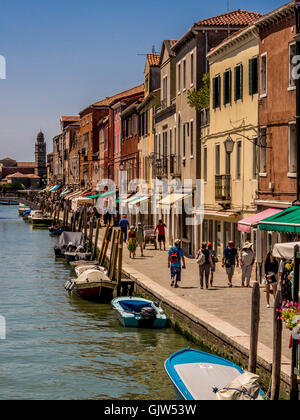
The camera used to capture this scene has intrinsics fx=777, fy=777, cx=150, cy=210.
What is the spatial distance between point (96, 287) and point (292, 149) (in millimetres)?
8232

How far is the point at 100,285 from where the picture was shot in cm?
2603

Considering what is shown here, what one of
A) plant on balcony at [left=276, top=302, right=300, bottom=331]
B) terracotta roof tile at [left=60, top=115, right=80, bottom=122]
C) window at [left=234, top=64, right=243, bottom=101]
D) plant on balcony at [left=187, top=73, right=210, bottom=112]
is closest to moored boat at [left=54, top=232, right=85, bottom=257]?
plant on balcony at [left=187, top=73, right=210, bottom=112]

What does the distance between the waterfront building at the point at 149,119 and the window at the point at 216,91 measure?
14282 millimetres

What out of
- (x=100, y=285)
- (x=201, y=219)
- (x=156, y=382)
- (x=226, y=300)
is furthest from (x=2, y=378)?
(x=201, y=219)

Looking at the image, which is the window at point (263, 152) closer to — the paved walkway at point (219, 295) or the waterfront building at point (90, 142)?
the paved walkway at point (219, 295)

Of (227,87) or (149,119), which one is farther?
(149,119)

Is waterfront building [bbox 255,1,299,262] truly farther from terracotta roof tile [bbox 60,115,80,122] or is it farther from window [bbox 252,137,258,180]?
terracotta roof tile [bbox 60,115,80,122]

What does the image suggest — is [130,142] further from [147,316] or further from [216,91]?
[147,316]

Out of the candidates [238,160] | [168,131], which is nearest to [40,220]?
[168,131]

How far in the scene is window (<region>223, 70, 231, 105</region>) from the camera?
28375 mm

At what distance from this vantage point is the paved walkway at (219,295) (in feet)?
54.3

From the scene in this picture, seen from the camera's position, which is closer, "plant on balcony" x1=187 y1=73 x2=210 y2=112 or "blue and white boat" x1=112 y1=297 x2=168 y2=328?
"blue and white boat" x1=112 y1=297 x2=168 y2=328

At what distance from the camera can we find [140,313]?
68.3 ft

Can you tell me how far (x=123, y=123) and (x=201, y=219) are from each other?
27969 mm
